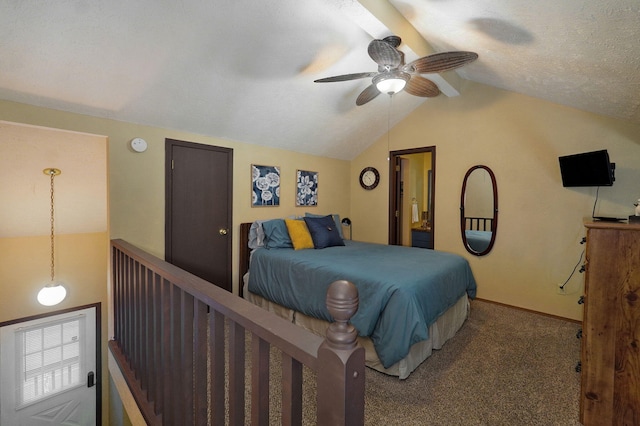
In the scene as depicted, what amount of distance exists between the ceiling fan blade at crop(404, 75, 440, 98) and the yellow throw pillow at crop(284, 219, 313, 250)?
1856 millimetres

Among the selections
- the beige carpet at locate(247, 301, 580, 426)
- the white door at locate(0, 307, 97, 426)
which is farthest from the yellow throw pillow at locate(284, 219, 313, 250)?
the white door at locate(0, 307, 97, 426)

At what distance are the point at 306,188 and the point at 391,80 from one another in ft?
7.68

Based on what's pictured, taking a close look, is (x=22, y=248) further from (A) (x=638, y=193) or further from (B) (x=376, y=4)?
(A) (x=638, y=193)

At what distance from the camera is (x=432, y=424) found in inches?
63.1

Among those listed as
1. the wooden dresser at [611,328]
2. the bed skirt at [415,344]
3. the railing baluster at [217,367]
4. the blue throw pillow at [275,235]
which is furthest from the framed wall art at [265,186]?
the wooden dresser at [611,328]

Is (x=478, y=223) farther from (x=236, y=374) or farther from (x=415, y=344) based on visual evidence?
(x=236, y=374)

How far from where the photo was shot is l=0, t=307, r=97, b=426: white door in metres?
3.19

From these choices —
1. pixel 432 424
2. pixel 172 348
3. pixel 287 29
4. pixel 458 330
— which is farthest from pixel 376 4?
pixel 458 330

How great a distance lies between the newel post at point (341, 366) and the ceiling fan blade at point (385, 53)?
172cm

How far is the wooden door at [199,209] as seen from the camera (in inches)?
114

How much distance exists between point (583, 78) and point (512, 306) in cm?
245

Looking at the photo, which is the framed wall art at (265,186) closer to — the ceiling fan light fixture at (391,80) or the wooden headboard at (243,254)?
the wooden headboard at (243,254)

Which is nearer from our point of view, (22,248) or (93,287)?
(22,248)

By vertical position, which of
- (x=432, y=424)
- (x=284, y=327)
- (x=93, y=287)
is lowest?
(x=432, y=424)
